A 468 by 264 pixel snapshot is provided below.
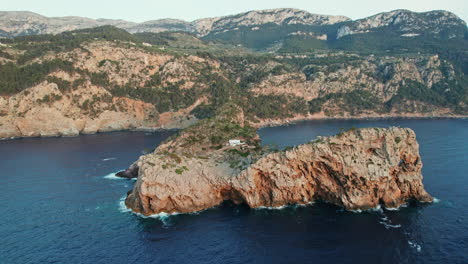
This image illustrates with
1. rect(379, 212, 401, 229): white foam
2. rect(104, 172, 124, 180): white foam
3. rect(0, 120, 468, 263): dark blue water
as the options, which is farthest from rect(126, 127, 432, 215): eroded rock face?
rect(104, 172, 124, 180): white foam

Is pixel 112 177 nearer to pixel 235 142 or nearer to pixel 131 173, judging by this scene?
pixel 131 173

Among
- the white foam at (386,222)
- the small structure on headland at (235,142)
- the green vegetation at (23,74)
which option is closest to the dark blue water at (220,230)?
the white foam at (386,222)

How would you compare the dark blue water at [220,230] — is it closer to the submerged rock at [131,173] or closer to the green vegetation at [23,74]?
the submerged rock at [131,173]

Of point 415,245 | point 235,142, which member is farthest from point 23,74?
point 415,245

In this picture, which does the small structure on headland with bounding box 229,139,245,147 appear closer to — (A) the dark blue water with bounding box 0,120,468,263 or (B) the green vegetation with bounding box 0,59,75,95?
(A) the dark blue water with bounding box 0,120,468,263

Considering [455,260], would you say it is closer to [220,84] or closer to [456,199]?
[456,199]

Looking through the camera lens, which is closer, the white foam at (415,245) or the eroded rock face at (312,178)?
the white foam at (415,245)

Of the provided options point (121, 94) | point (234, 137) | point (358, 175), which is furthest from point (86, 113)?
point (358, 175)
